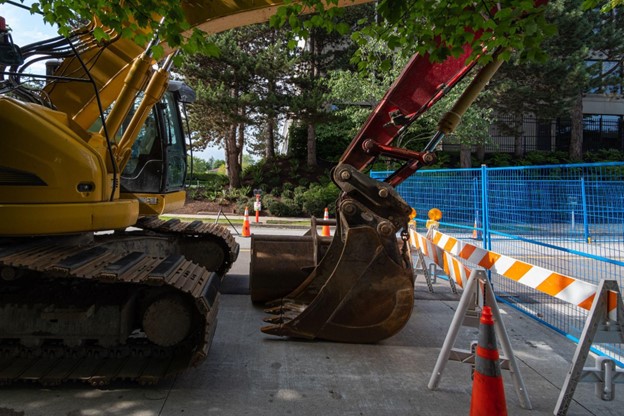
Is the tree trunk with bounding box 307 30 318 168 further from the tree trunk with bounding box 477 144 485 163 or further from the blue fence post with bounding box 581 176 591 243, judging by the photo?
the blue fence post with bounding box 581 176 591 243

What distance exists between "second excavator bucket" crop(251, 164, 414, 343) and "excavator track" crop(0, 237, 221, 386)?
3.74 feet

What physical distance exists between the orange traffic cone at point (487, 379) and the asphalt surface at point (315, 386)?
490 millimetres

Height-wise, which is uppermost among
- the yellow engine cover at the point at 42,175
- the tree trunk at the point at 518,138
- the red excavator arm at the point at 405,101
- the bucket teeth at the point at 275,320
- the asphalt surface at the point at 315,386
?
the tree trunk at the point at 518,138

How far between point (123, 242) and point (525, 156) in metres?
28.1

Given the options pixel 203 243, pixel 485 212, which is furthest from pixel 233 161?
pixel 485 212

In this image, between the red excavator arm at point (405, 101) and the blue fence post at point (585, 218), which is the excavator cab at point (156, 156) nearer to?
the red excavator arm at point (405, 101)

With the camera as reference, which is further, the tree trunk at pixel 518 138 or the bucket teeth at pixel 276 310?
the tree trunk at pixel 518 138

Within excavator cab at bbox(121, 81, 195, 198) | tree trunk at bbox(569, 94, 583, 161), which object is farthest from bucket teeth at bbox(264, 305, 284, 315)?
tree trunk at bbox(569, 94, 583, 161)

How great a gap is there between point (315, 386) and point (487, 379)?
136cm

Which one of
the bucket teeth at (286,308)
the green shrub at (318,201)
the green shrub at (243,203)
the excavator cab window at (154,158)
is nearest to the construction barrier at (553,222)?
the bucket teeth at (286,308)

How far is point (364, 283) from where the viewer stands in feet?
14.3

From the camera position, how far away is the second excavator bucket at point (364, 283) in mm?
4367

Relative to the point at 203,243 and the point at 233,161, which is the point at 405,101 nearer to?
the point at 203,243

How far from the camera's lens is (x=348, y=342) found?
4.48m
